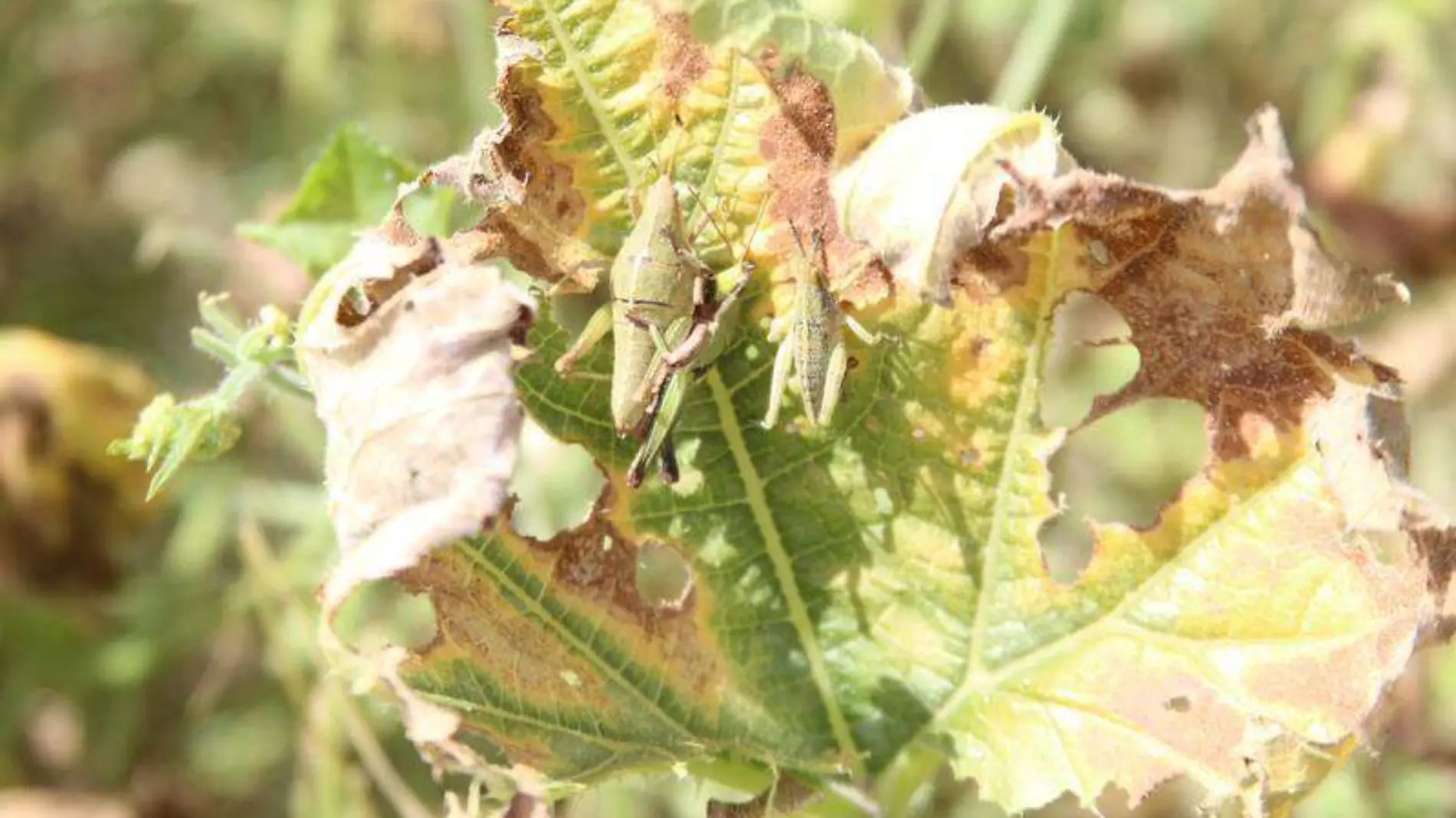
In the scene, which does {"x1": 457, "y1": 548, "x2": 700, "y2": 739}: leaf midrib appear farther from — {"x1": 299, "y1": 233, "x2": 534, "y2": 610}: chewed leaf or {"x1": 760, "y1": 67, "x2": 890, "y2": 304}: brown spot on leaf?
{"x1": 760, "y1": 67, "x2": 890, "y2": 304}: brown spot on leaf

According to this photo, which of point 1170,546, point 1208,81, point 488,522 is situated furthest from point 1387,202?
point 488,522

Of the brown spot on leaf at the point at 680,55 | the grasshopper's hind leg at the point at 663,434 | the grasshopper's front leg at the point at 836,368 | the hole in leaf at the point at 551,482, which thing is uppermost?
the brown spot on leaf at the point at 680,55

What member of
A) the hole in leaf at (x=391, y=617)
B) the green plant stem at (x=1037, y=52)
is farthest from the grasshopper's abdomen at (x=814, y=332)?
the hole in leaf at (x=391, y=617)

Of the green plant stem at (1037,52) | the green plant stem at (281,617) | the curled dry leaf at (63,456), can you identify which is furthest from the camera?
the curled dry leaf at (63,456)

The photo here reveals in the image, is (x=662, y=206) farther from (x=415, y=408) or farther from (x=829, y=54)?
(x=415, y=408)

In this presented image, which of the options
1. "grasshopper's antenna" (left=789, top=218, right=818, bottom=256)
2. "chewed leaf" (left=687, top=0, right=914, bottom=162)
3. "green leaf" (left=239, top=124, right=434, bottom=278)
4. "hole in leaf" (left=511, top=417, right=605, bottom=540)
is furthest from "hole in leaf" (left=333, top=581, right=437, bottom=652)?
"chewed leaf" (left=687, top=0, right=914, bottom=162)

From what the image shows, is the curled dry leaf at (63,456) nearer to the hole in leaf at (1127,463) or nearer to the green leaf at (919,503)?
the green leaf at (919,503)
